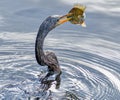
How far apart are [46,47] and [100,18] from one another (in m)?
1.65

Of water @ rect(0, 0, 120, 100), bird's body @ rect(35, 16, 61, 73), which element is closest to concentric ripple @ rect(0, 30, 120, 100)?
water @ rect(0, 0, 120, 100)

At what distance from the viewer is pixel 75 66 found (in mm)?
8828

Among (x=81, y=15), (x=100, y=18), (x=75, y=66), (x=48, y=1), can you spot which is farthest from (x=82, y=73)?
(x=48, y=1)

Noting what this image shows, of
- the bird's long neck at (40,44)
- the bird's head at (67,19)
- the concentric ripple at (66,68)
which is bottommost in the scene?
the concentric ripple at (66,68)

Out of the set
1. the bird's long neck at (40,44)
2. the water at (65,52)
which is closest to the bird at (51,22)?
the bird's long neck at (40,44)

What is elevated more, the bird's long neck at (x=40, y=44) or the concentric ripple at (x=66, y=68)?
the bird's long neck at (x=40, y=44)

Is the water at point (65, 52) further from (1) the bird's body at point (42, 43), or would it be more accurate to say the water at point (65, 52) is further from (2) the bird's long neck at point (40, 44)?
(2) the bird's long neck at point (40, 44)

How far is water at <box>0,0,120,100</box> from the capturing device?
797 cm

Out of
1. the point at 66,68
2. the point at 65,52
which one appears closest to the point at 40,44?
the point at 66,68

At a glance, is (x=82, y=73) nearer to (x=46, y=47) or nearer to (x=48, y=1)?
(x=46, y=47)

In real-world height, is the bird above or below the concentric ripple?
above

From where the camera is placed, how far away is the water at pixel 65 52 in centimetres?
797

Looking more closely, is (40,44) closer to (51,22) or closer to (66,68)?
(51,22)

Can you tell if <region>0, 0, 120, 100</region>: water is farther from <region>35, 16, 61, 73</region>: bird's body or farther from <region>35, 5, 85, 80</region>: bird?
<region>35, 5, 85, 80</region>: bird
